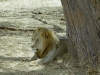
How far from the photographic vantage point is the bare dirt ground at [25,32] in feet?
17.4

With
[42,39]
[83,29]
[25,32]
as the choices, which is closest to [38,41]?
[42,39]

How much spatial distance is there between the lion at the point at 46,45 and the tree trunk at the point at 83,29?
1.38 feet

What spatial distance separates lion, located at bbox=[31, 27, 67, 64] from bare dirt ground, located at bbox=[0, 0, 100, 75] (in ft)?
0.45

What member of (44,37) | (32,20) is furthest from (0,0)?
(44,37)

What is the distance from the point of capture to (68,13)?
17.4 ft

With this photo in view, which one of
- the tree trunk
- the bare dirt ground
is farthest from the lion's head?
the tree trunk

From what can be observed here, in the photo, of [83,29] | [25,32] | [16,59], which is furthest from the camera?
[25,32]

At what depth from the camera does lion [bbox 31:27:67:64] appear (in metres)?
5.68

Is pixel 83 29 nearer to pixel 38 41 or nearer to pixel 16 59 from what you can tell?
pixel 38 41

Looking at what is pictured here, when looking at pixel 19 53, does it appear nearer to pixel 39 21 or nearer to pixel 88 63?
pixel 88 63

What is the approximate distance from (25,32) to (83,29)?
318 cm

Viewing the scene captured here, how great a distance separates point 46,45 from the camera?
573 centimetres

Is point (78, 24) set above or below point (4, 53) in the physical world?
above

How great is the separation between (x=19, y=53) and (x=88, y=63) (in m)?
1.66
